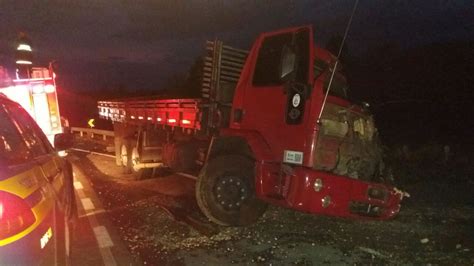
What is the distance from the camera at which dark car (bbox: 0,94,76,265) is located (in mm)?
2260

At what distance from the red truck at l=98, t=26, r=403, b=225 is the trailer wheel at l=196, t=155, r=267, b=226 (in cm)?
1

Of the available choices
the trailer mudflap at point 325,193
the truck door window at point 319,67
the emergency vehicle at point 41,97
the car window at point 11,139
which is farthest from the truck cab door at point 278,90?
the emergency vehicle at point 41,97

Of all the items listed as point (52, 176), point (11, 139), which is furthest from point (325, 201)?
point (11, 139)

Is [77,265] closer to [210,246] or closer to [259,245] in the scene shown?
[210,246]

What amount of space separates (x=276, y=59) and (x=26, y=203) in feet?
13.8

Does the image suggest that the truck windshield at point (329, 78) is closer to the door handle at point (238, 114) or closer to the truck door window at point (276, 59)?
the truck door window at point (276, 59)

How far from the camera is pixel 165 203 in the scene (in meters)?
7.74

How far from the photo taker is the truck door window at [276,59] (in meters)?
5.66

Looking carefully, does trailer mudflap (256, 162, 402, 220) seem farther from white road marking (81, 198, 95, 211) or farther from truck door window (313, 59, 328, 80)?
white road marking (81, 198, 95, 211)

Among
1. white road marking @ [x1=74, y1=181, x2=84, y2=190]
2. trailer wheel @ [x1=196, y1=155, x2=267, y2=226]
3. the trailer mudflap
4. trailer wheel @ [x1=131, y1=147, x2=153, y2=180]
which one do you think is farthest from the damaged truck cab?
trailer wheel @ [x1=131, y1=147, x2=153, y2=180]

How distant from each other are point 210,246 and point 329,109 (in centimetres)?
221

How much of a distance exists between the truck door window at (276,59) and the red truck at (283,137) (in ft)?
0.04

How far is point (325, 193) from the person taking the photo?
5.34m

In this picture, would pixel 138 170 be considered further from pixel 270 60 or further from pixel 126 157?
pixel 270 60
